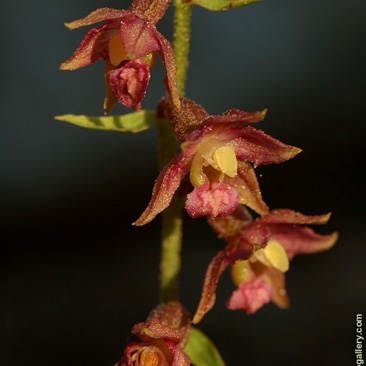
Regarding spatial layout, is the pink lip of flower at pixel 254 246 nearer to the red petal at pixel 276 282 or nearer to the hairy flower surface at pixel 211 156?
the red petal at pixel 276 282

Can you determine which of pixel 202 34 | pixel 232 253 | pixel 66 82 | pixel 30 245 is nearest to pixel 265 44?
pixel 202 34

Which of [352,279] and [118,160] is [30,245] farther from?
[352,279]

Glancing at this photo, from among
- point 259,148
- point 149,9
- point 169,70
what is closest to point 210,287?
point 259,148

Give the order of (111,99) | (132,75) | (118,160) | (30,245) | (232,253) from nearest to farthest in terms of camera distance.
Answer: (132,75)
(111,99)
(232,253)
(30,245)
(118,160)

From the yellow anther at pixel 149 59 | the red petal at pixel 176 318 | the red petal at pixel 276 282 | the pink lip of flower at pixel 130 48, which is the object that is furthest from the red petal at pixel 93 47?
the red petal at pixel 276 282

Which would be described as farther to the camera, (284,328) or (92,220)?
(92,220)

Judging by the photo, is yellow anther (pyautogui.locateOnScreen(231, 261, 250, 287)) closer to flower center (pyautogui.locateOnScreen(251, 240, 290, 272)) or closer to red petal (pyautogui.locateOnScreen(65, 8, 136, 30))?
flower center (pyautogui.locateOnScreen(251, 240, 290, 272))

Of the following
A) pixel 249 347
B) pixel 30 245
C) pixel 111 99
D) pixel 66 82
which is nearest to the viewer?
pixel 111 99
